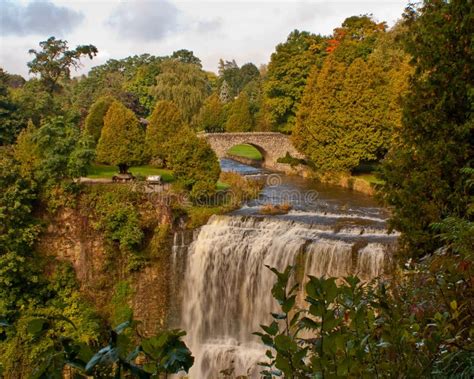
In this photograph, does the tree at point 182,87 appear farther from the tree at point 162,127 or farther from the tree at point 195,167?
the tree at point 195,167

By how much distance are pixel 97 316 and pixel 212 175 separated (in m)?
6.35

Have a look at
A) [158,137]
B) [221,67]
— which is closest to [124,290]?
[158,137]

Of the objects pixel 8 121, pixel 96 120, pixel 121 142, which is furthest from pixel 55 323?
pixel 96 120

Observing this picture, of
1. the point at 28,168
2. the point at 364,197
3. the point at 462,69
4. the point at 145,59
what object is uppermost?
the point at 145,59

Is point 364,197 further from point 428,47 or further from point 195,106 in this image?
point 195,106

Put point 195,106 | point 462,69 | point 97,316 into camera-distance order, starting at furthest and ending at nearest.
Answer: point 195,106, point 97,316, point 462,69

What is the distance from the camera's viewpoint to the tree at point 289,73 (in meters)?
33.5

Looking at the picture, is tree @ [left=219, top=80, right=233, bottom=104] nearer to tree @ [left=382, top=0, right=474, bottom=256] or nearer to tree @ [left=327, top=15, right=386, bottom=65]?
tree @ [left=327, top=15, right=386, bottom=65]

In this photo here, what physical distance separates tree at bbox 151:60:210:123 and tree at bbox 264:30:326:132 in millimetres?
5117

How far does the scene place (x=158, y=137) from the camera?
80.1 ft

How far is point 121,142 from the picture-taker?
20484mm

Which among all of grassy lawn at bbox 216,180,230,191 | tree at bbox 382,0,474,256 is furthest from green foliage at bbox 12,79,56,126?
tree at bbox 382,0,474,256

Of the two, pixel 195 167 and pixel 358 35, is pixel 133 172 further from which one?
pixel 358 35

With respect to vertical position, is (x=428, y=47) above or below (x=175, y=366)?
above
